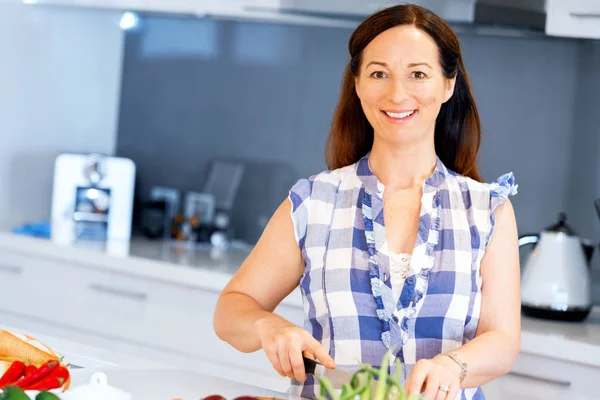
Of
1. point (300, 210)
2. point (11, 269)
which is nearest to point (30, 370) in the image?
point (300, 210)

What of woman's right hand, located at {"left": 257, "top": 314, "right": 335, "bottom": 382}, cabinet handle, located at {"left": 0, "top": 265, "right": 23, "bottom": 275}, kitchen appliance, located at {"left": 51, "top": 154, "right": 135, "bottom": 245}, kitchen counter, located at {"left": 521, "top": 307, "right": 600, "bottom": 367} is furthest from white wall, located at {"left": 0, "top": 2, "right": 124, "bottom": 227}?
woman's right hand, located at {"left": 257, "top": 314, "right": 335, "bottom": 382}

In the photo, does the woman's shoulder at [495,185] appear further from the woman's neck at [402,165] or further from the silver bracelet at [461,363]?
the silver bracelet at [461,363]

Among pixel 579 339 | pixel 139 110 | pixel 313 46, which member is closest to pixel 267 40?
pixel 313 46

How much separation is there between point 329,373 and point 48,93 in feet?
7.46

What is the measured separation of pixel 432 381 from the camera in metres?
1.17

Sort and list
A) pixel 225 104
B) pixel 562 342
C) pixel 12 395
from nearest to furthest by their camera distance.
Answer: pixel 12 395, pixel 562 342, pixel 225 104

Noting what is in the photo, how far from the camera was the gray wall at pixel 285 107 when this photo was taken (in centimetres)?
260

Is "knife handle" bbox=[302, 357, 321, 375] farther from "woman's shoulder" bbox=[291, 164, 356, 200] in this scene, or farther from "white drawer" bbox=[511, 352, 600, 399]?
"white drawer" bbox=[511, 352, 600, 399]

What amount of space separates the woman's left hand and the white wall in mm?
2205

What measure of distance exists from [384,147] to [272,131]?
1.54 meters

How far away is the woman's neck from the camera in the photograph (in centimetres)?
158

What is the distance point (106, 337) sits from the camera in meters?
2.71

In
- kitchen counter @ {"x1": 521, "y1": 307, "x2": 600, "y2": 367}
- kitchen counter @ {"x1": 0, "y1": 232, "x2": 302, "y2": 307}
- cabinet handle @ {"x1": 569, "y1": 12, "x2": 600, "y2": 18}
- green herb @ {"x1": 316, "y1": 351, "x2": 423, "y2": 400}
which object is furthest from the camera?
kitchen counter @ {"x1": 0, "y1": 232, "x2": 302, "y2": 307}

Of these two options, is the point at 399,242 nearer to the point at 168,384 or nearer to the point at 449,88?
the point at 449,88
